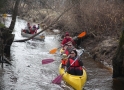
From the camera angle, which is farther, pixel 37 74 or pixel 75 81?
pixel 37 74

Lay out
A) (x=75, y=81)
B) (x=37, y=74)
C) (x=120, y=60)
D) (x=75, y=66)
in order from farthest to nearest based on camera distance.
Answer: (x=37, y=74) < (x=120, y=60) < (x=75, y=66) < (x=75, y=81)

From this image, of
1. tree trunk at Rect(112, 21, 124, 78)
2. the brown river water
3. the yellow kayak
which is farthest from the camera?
tree trunk at Rect(112, 21, 124, 78)

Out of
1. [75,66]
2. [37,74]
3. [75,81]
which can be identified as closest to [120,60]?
[75,66]

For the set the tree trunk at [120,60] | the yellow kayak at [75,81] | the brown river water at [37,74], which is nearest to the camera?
the yellow kayak at [75,81]

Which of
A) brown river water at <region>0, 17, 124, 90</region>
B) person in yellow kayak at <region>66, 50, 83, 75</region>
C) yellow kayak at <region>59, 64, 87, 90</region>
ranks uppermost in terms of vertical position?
person in yellow kayak at <region>66, 50, 83, 75</region>

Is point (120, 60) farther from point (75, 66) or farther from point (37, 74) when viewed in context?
point (37, 74)

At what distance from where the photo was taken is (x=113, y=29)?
13.7 meters

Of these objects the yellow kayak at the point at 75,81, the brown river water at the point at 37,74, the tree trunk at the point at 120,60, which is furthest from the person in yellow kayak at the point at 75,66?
the tree trunk at the point at 120,60

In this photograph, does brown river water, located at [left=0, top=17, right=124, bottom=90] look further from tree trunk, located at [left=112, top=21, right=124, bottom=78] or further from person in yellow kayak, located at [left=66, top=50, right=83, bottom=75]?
person in yellow kayak, located at [left=66, top=50, right=83, bottom=75]

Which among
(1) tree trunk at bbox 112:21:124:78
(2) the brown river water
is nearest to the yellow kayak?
(2) the brown river water

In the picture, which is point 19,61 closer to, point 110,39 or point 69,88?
point 69,88

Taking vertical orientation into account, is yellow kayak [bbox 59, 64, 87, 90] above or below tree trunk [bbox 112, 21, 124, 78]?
below

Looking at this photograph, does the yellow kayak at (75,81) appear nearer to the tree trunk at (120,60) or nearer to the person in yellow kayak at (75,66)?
the person in yellow kayak at (75,66)

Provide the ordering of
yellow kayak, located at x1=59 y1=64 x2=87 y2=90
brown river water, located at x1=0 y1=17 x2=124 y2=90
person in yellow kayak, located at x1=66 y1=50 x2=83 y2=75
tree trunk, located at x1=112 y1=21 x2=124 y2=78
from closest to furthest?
yellow kayak, located at x1=59 y1=64 x2=87 y2=90 → person in yellow kayak, located at x1=66 y1=50 x2=83 y2=75 → brown river water, located at x1=0 y1=17 x2=124 y2=90 → tree trunk, located at x1=112 y1=21 x2=124 y2=78
